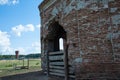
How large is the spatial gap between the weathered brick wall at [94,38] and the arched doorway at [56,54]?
643 millimetres

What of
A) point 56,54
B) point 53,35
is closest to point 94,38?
point 56,54

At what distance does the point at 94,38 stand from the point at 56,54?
3.20m

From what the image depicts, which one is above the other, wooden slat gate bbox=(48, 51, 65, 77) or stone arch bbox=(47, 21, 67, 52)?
stone arch bbox=(47, 21, 67, 52)

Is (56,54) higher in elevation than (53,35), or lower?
lower

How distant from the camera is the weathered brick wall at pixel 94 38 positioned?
840cm

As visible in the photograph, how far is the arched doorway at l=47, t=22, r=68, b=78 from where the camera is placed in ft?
34.1

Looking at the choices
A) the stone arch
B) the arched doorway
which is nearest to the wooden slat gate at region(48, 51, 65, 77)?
the arched doorway

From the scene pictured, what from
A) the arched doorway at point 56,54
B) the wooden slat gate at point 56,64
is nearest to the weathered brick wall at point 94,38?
the arched doorway at point 56,54

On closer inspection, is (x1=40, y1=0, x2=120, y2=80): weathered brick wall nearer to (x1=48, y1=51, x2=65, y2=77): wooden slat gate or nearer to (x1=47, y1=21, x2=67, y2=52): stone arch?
(x1=48, y1=51, x2=65, y2=77): wooden slat gate

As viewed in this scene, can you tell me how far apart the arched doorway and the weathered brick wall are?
2.11 ft

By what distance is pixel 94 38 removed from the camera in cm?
884

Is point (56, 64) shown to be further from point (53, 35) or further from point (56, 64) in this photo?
point (53, 35)

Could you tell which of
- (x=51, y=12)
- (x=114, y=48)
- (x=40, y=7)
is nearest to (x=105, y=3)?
(x=114, y=48)

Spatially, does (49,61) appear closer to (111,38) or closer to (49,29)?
(49,29)
